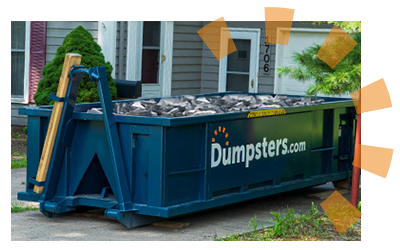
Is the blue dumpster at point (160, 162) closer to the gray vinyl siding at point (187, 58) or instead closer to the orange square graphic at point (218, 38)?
the gray vinyl siding at point (187, 58)

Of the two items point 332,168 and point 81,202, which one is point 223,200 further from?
point 332,168

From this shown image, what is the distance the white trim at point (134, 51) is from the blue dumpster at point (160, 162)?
6200 mm

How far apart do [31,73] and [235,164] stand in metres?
8.04

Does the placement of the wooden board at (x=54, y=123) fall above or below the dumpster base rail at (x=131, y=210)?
above

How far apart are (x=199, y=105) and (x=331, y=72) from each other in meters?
1.79

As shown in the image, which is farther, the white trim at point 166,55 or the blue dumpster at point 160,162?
the white trim at point 166,55

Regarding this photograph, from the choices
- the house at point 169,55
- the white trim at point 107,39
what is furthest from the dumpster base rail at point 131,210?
the house at point 169,55

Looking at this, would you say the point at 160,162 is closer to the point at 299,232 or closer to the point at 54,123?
the point at 54,123

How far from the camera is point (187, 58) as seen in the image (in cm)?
1612

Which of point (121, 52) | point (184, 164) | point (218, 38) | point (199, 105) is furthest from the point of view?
point (218, 38)

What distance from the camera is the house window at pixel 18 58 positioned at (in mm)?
14547

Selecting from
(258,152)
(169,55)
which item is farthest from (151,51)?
(258,152)

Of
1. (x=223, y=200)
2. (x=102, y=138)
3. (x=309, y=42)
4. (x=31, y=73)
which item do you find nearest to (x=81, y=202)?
(x=102, y=138)

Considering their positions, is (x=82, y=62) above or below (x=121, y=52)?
below
